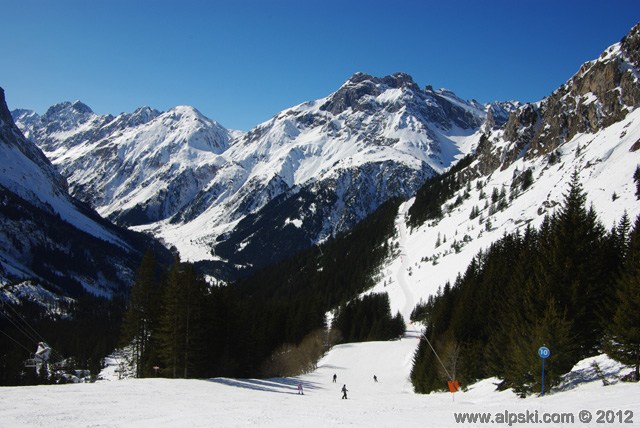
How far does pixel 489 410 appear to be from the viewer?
22391mm

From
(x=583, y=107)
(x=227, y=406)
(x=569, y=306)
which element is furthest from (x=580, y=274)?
(x=583, y=107)

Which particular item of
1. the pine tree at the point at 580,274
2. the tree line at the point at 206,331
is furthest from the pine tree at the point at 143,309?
the pine tree at the point at 580,274

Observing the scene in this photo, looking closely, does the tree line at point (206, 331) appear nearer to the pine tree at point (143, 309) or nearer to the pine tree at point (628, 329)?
the pine tree at point (143, 309)

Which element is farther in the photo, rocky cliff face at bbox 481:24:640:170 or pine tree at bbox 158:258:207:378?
rocky cliff face at bbox 481:24:640:170

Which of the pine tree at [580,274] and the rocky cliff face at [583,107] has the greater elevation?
the rocky cliff face at [583,107]

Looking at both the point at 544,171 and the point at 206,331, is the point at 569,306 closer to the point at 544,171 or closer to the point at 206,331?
the point at 206,331

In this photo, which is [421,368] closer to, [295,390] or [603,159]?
[295,390]

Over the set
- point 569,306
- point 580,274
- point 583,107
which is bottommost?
point 569,306

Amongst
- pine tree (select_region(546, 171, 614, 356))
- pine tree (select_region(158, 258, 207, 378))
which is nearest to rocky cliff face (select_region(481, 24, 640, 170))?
pine tree (select_region(546, 171, 614, 356))

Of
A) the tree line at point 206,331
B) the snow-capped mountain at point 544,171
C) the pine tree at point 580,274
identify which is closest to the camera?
the pine tree at point 580,274

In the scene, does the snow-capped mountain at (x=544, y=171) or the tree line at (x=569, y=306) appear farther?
the snow-capped mountain at (x=544, y=171)

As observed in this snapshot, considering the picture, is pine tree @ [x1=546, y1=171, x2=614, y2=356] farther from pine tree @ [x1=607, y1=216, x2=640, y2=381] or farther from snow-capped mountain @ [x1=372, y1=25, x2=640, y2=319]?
snow-capped mountain @ [x1=372, y1=25, x2=640, y2=319]

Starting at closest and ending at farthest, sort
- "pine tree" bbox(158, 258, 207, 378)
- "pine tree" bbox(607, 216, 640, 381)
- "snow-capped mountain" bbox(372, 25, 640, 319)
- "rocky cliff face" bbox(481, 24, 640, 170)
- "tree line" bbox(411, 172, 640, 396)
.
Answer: "pine tree" bbox(607, 216, 640, 381) → "tree line" bbox(411, 172, 640, 396) → "pine tree" bbox(158, 258, 207, 378) → "snow-capped mountain" bbox(372, 25, 640, 319) → "rocky cliff face" bbox(481, 24, 640, 170)

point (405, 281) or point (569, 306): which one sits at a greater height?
point (405, 281)
